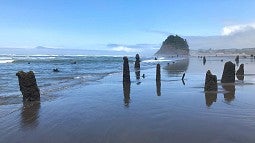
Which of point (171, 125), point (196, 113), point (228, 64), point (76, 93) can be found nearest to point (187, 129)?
point (171, 125)

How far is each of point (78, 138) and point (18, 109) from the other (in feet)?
22.8

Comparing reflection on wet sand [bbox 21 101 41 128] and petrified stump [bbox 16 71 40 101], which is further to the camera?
petrified stump [bbox 16 71 40 101]

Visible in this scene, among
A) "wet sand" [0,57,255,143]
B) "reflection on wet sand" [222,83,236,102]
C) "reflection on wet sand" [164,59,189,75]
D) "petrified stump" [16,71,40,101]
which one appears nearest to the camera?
"wet sand" [0,57,255,143]

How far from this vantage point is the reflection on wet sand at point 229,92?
1939 cm

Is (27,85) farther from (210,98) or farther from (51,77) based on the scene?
(51,77)

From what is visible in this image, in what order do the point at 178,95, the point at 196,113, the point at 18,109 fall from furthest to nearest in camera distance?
1. the point at 178,95
2. the point at 18,109
3. the point at 196,113

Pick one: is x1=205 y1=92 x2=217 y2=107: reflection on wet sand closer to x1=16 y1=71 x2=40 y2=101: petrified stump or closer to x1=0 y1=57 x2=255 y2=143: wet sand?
x1=0 y1=57 x2=255 y2=143: wet sand

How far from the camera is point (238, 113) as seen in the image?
1506 cm

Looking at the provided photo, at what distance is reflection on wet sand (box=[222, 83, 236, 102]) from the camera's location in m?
19.4

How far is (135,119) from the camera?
14.2m

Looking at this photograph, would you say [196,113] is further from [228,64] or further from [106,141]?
[228,64]

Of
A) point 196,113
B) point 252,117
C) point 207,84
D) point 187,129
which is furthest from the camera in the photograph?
point 207,84

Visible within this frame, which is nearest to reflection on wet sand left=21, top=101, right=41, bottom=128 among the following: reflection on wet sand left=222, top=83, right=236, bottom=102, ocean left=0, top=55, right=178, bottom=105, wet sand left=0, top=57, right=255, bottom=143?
wet sand left=0, top=57, right=255, bottom=143

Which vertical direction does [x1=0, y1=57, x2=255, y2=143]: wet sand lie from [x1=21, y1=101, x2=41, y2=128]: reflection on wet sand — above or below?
above
